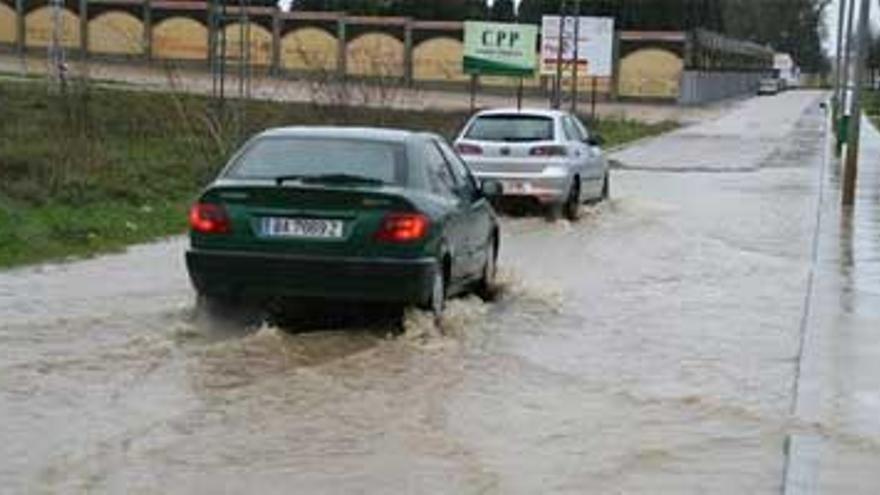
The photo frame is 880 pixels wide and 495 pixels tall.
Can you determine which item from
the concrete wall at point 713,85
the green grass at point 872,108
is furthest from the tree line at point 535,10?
the green grass at point 872,108

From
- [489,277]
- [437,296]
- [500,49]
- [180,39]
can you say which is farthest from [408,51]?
[437,296]

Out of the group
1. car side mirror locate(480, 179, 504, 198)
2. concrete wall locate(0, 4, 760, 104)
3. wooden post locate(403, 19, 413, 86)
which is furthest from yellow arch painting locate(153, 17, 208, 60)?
car side mirror locate(480, 179, 504, 198)

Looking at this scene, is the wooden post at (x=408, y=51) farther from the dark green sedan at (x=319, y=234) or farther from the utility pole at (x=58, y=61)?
the dark green sedan at (x=319, y=234)

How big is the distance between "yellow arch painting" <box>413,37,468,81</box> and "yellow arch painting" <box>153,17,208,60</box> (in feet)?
33.6

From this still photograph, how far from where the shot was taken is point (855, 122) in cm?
2505

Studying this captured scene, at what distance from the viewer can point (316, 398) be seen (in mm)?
8883

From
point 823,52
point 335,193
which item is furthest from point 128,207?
point 823,52

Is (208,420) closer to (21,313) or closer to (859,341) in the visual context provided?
(21,313)

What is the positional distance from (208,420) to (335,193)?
2.63 m

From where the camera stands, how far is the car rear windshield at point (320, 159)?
11016mm

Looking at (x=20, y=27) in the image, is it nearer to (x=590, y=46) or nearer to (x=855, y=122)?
(x=590, y=46)

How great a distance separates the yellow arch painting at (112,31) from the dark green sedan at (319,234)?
70.5 metres

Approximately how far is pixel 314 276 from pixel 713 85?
85.5 meters

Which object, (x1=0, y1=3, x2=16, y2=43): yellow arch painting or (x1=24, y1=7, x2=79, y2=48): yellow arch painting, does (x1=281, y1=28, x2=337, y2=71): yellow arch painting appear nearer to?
(x1=24, y1=7, x2=79, y2=48): yellow arch painting
